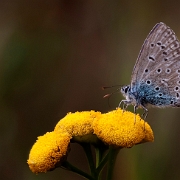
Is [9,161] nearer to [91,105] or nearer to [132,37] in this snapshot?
[91,105]

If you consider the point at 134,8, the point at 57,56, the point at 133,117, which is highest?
the point at 134,8

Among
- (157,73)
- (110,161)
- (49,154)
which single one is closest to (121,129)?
(110,161)

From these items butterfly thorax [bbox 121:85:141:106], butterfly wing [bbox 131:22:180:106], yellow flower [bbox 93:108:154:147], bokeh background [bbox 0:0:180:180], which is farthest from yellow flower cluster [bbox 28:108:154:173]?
bokeh background [bbox 0:0:180:180]

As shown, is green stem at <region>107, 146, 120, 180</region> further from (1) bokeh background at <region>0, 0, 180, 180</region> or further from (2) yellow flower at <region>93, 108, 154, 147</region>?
(1) bokeh background at <region>0, 0, 180, 180</region>

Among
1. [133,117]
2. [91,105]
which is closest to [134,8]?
[91,105]

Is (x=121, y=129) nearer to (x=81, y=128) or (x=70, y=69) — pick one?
(x=81, y=128)

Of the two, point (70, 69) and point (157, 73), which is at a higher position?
point (70, 69)
